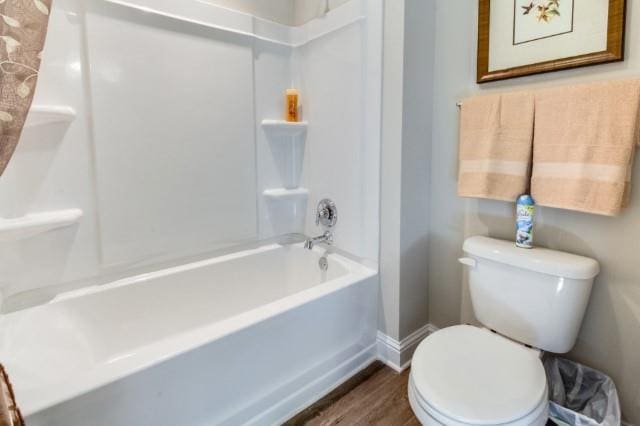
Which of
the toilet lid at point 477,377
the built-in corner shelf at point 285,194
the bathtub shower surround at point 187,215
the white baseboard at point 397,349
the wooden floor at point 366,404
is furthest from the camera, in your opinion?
the built-in corner shelf at point 285,194

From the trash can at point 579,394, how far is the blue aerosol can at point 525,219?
1.67ft

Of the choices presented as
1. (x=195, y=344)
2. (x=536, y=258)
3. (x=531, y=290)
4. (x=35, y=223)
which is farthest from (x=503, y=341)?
(x=35, y=223)

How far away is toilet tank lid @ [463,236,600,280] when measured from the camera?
3.87 feet

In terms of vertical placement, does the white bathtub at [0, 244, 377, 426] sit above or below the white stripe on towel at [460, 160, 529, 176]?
below

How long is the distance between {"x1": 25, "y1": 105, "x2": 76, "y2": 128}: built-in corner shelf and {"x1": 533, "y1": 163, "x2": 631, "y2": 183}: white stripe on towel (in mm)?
1875

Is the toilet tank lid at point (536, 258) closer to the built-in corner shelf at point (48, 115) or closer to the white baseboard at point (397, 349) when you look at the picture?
the white baseboard at point (397, 349)

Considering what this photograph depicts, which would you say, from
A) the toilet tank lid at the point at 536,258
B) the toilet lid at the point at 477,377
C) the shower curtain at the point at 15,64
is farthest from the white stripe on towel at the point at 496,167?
the shower curtain at the point at 15,64

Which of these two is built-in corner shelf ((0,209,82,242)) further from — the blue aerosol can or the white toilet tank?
the blue aerosol can


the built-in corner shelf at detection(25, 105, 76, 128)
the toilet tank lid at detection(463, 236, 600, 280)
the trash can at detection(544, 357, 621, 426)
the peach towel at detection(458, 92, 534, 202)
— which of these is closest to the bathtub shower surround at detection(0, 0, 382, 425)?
the built-in corner shelf at detection(25, 105, 76, 128)

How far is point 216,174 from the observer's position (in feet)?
6.29

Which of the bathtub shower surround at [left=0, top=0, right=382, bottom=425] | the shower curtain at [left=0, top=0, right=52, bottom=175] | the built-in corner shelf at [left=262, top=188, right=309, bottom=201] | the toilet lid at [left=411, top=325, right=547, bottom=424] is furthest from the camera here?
the built-in corner shelf at [left=262, top=188, right=309, bottom=201]

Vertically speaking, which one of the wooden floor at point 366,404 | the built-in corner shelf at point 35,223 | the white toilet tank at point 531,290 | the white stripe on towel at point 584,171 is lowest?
the wooden floor at point 366,404

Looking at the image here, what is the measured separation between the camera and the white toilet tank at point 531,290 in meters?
1.20

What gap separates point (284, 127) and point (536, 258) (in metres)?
1.47
